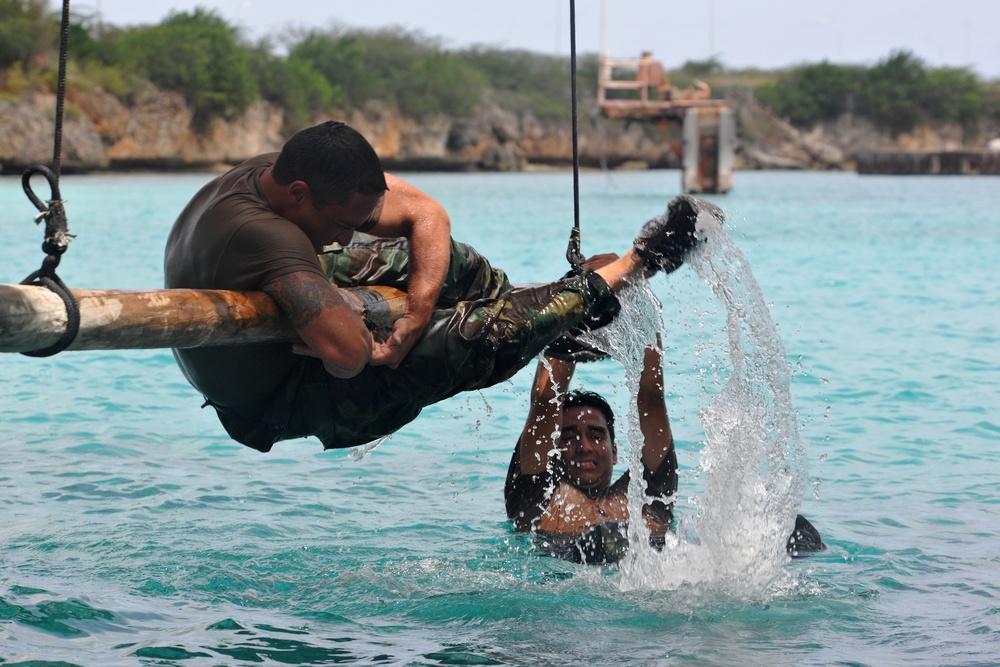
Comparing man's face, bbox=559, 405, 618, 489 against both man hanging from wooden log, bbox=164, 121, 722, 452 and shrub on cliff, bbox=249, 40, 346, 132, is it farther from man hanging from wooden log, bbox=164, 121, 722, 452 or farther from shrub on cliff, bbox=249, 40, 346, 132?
shrub on cliff, bbox=249, 40, 346, 132

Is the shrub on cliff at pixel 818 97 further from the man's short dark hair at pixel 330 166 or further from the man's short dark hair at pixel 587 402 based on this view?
the man's short dark hair at pixel 330 166

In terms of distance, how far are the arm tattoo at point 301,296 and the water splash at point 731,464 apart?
159cm

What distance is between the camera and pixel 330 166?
463 cm

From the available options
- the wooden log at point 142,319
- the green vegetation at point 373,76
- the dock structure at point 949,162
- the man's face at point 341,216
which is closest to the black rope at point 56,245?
the wooden log at point 142,319

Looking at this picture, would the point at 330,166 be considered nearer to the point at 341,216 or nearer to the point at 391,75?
the point at 341,216

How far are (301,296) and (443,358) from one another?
2.58ft

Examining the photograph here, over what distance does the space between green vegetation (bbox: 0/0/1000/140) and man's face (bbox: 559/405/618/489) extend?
53838mm

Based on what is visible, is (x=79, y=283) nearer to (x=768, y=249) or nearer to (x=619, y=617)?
(x=768, y=249)

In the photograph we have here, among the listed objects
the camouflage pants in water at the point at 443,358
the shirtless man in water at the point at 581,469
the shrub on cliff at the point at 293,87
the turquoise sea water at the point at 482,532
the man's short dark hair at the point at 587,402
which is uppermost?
the shrub on cliff at the point at 293,87

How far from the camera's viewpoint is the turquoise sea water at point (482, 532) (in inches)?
209

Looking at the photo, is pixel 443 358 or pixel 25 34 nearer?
pixel 443 358

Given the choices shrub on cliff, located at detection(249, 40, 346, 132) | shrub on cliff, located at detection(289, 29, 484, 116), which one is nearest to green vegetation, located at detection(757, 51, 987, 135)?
shrub on cliff, located at detection(289, 29, 484, 116)

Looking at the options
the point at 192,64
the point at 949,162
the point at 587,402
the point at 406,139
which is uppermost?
the point at 192,64

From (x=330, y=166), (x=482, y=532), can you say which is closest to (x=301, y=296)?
(x=330, y=166)
